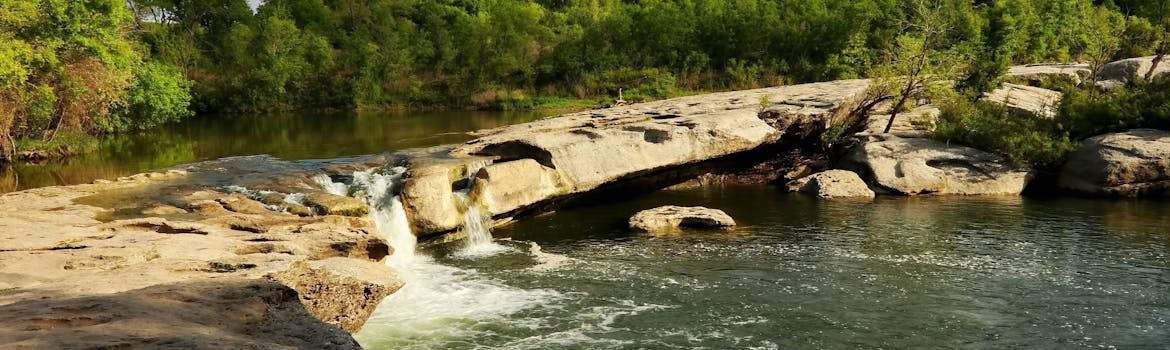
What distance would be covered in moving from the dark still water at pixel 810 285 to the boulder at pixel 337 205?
1.82 metres

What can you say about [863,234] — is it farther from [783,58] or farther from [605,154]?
[783,58]

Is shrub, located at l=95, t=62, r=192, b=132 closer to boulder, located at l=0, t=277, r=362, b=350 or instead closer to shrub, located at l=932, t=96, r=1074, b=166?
boulder, located at l=0, t=277, r=362, b=350

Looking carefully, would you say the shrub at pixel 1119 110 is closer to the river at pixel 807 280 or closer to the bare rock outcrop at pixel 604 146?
the river at pixel 807 280

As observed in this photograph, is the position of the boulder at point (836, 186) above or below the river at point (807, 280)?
above

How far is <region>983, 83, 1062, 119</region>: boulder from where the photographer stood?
96.3 feet

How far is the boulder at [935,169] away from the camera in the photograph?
2533 centimetres

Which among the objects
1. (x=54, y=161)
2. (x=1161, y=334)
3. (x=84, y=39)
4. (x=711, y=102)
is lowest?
(x=1161, y=334)

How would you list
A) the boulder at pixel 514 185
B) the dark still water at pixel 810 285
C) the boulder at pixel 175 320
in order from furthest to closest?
the boulder at pixel 514 185
the dark still water at pixel 810 285
the boulder at pixel 175 320

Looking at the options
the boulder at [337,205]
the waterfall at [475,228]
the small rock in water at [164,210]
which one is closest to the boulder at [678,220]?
the waterfall at [475,228]

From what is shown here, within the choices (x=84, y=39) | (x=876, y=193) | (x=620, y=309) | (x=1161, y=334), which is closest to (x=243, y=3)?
(x=84, y=39)

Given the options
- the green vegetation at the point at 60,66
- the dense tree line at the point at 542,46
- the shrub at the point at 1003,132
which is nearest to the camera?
the green vegetation at the point at 60,66

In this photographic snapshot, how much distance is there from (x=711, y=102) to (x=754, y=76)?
3291cm

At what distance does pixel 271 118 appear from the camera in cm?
5541

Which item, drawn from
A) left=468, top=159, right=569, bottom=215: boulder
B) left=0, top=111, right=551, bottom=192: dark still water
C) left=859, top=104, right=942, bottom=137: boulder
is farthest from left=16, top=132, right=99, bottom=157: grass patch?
left=859, top=104, right=942, bottom=137: boulder
